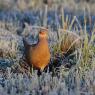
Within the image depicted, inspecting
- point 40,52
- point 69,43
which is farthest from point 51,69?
point 69,43

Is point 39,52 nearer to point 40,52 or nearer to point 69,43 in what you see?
point 40,52

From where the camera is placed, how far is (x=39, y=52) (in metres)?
5.18

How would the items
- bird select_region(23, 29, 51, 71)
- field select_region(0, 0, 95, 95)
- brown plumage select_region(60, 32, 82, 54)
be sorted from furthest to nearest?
brown plumage select_region(60, 32, 82, 54) → bird select_region(23, 29, 51, 71) → field select_region(0, 0, 95, 95)

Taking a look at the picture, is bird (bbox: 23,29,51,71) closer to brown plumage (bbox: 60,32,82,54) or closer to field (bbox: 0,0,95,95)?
field (bbox: 0,0,95,95)

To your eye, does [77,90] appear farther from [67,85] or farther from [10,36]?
[10,36]

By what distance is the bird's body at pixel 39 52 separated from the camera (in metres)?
5.19

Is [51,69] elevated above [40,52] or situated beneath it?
situated beneath

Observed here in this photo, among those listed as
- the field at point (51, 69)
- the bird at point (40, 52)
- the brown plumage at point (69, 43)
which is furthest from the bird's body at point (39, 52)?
the brown plumage at point (69, 43)

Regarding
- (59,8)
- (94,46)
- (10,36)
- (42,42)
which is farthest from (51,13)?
(42,42)

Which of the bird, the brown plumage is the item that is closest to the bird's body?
the bird

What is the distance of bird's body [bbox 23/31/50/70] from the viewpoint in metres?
5.19

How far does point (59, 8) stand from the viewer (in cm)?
1134

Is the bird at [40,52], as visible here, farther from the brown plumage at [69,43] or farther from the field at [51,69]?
the brown plumage at [69,43]

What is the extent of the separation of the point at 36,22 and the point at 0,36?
1868 mm
